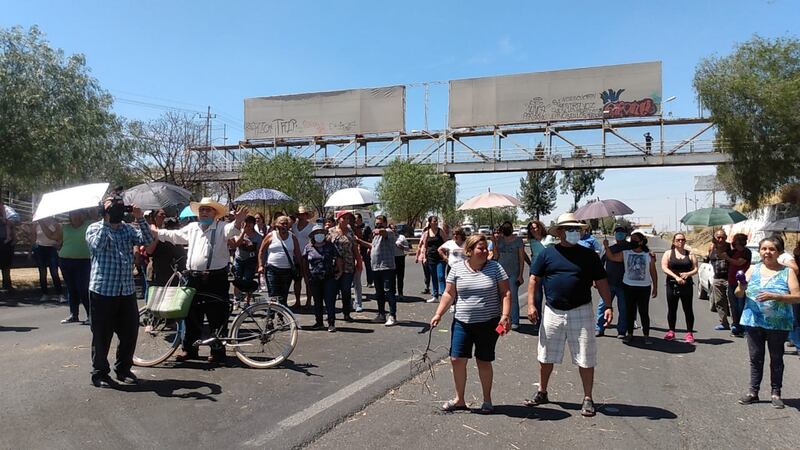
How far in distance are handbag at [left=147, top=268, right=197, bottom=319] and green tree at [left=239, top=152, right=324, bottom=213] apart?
29882 mm

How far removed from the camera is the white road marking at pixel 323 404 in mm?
4258

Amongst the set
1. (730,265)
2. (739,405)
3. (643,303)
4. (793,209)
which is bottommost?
(739,405)

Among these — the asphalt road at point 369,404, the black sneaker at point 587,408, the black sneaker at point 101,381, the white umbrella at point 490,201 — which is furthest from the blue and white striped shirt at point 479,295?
the white umbrella at point 490,201

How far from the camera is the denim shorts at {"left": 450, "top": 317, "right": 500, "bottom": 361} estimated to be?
15.8 feet

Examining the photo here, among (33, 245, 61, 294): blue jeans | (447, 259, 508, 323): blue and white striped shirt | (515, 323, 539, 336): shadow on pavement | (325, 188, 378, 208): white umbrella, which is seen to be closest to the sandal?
(447, 259, 508, 323): blue and white striped shirt

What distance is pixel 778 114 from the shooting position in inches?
829

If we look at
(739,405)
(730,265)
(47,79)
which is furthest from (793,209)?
(47,79)

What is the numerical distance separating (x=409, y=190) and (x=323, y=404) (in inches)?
1202

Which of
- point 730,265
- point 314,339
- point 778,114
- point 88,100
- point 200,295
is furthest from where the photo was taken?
point 778,114

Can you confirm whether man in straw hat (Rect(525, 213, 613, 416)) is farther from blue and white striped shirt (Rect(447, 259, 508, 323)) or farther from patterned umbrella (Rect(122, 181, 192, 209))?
patterned umbrella (Rect(122, 181, 192, 209))

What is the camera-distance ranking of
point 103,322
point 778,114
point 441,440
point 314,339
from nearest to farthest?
point 441,440
point 103,322
point 314,339
point 778,114

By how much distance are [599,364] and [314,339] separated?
3783 millimetres

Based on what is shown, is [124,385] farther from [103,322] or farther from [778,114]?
[778,114]

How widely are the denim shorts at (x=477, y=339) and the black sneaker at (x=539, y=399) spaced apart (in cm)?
65
